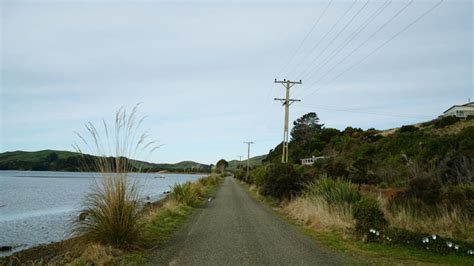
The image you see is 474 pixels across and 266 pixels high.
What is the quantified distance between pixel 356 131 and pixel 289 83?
178 ft

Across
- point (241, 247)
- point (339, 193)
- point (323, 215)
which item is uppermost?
point (339, 193)

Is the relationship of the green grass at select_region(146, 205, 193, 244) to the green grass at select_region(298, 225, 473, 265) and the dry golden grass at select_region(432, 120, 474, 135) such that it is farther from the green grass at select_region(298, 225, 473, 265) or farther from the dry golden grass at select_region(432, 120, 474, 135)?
the dry golden grass at select_region(432, 120, 474, 135)

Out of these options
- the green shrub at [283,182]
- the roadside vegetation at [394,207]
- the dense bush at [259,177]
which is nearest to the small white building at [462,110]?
the dense bush at [259,177]

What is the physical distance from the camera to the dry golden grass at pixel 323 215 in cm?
1162

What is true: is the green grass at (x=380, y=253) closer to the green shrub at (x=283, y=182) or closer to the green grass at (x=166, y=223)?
the green grass at (x=166, y=223)

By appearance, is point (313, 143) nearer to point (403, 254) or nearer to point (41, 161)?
point (403, 254)

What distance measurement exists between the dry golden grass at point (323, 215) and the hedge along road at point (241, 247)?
907mm

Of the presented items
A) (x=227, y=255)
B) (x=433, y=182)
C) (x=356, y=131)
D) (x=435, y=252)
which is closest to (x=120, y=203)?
(x=227, y=255)

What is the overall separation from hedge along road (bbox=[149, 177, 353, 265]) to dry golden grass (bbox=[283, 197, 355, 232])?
0.91 meters

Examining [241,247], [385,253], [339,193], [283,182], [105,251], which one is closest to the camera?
[105,251]

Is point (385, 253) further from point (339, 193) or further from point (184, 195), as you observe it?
point (184, 195)

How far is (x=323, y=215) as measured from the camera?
12.8 m

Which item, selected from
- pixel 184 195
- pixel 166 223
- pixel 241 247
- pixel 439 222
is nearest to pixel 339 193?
pixel 439 222

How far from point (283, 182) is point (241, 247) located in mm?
12022
